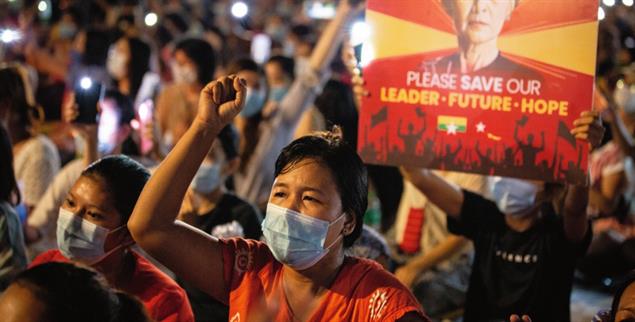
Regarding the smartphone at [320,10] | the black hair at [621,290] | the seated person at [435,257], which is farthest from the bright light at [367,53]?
the smartphone at [320,10]

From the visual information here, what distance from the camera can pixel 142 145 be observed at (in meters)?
5.94

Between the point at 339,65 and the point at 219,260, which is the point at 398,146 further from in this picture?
the point at 339,65

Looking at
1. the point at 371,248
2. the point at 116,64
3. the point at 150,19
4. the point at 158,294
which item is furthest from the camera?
the point at 150,19

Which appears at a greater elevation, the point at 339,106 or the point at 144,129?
the point at 339,106

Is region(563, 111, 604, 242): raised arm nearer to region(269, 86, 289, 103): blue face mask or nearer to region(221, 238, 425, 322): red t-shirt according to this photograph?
region(221, 238, 425, 322): red t-shirt

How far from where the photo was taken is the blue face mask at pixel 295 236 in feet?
9.07

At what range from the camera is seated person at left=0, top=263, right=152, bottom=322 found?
2.15 metres

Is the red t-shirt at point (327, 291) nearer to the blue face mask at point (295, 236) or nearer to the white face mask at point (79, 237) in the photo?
the blue face mask at point (295, 236)

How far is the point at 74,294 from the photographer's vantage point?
7.13ft

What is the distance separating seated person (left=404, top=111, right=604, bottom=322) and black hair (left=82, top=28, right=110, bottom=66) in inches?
218

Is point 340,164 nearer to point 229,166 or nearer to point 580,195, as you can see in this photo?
point 580,195

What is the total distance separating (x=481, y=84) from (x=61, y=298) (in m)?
2.13

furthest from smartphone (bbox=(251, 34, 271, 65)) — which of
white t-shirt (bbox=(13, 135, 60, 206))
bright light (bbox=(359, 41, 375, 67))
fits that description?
bright light (bbox=(359, 41, 375, 67))

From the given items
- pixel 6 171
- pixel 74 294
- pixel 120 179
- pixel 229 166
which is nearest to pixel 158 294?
pixel 120 179
